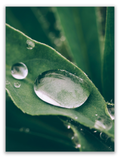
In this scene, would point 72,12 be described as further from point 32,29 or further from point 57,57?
point 57,57

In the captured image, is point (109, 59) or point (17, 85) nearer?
point (17, 85)

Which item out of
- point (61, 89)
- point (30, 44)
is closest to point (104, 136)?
point (61, 89)

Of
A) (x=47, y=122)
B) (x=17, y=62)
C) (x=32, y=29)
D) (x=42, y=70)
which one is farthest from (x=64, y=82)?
(x=32, y=29)

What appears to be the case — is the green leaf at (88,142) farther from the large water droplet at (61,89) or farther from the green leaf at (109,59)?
the green leaf at (109,59)

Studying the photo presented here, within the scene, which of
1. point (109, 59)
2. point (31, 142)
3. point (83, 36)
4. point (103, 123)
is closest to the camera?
point (103, 123)

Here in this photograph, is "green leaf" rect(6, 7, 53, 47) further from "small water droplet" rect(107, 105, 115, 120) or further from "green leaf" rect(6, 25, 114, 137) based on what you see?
"small water droplet" rect(107, 105, 115, 120)

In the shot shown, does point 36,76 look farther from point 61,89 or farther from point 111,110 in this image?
point 111,110

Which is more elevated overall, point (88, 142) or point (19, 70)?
point (19, 70)
